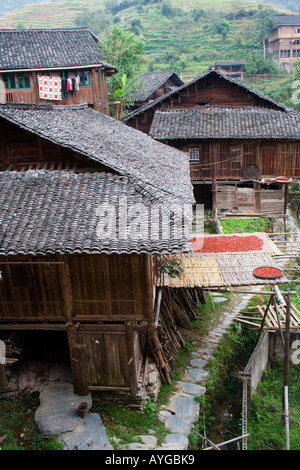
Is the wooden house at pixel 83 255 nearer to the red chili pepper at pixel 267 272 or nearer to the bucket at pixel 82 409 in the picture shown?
the bucket at pixel 82 409

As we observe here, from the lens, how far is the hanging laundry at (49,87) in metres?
26.0

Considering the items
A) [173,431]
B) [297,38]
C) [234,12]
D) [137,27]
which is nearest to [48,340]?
[173,431]

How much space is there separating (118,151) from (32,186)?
429 cm

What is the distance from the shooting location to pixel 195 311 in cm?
1803

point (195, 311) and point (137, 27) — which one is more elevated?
point (137, 27)

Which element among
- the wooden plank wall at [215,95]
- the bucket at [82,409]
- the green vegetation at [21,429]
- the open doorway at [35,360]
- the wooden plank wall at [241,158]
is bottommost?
the green vegetation at [21,429]

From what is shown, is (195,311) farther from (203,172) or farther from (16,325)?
(203,172)

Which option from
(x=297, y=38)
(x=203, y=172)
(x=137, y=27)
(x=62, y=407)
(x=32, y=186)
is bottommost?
(x=62, y=407)

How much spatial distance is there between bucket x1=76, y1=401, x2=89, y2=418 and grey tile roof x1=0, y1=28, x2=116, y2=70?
22.2 m

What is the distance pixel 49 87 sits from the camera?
2625cm

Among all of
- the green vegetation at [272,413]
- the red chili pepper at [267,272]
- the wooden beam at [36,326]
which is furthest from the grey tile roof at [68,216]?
the green vegetation at [272,413]

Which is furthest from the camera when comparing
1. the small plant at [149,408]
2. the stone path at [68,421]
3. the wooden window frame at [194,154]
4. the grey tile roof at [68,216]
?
the wooden window frame at [194,154]

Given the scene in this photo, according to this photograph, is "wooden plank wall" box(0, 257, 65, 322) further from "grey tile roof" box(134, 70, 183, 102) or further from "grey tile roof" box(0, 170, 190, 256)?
"grey tile roof" box(134, 70, 183, 102)

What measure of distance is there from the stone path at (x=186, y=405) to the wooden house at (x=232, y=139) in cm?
1363
